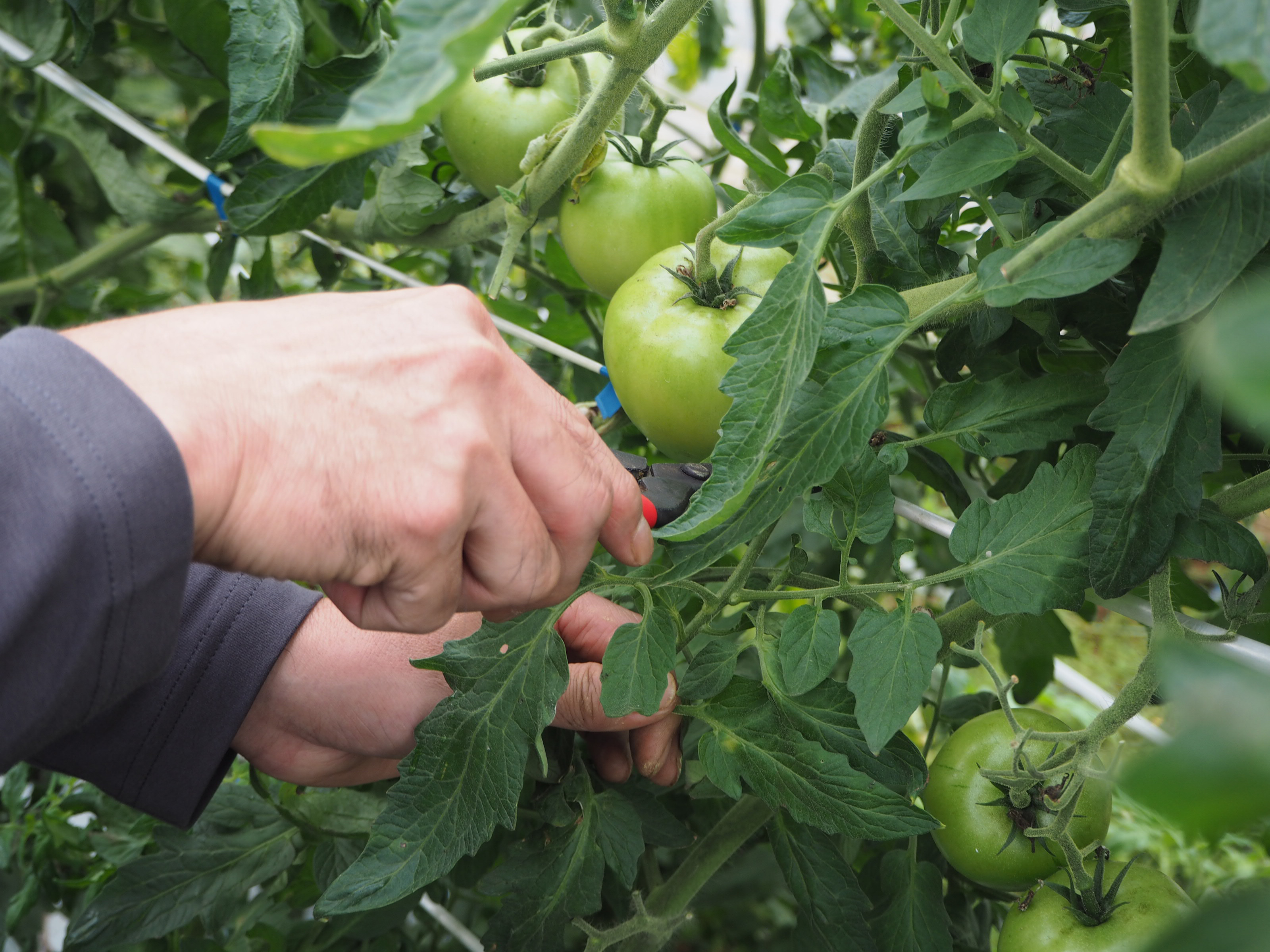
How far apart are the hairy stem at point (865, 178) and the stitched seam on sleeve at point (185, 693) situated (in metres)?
0.52

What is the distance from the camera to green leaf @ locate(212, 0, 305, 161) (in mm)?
594

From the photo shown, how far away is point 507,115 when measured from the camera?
26.5 inches

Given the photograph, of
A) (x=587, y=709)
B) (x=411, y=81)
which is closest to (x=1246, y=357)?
(x=411, y=81)

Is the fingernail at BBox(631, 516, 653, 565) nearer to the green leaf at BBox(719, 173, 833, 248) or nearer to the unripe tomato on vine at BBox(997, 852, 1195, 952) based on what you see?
the green leaf at BBox(719, 173, 833, 248)

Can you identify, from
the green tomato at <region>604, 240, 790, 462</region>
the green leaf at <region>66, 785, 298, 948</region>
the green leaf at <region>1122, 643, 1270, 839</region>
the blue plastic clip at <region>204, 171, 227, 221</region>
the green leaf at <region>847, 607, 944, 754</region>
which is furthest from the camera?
the blue plastic clip at <region>204, 171, 227, 221</region>

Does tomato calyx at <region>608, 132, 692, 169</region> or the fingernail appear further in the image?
tomato calyx at <region>608, 132, 692, 169</region>

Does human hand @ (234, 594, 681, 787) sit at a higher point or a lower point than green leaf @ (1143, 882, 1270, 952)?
lower

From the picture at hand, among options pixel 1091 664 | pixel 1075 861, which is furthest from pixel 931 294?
pixel 1091 664

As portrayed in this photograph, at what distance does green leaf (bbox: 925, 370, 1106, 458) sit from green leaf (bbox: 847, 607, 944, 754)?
10cm

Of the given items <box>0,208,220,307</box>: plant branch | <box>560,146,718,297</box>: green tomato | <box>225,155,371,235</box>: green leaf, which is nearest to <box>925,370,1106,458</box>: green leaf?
<box>560,146,718,297</box>: green tomato

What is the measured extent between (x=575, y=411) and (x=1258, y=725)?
40 centimetres

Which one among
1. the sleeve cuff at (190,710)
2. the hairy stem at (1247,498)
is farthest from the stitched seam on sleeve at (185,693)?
the hairy stem at (1247,498)

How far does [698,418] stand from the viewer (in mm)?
555

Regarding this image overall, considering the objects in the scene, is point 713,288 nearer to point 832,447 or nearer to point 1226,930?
point 832,447
